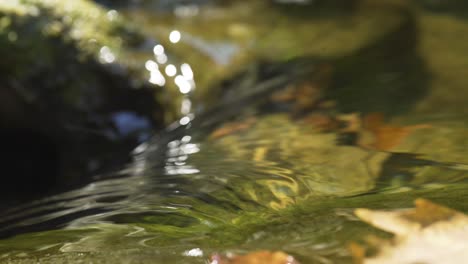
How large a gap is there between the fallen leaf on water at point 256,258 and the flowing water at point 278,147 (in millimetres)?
30

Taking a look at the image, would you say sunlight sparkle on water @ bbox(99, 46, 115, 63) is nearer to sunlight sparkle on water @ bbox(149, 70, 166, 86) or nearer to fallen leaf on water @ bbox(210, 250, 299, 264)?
sunlight sparkle on water @ bbox(149, 70, 166, 86)

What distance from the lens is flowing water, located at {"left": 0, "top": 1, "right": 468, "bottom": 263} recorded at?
53.0 inches

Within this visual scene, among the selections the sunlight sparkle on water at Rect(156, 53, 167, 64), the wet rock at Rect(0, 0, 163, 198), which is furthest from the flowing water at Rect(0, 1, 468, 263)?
the wet rock at Rect(0, 0, 163, 198)

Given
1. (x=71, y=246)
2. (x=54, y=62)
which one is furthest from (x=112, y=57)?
(x=71, y=246)

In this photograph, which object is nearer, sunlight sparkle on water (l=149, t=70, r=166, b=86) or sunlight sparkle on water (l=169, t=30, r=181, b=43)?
sunlight sparkle on water (l=149, t=70, r=166, b=86)

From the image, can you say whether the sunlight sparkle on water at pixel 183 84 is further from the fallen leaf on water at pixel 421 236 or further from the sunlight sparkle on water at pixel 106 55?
the fallen leaf on water at pixel 421 236

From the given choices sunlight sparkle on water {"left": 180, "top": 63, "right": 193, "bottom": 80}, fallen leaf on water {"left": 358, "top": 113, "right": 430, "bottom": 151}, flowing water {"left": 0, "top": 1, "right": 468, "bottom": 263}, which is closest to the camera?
flowing water {"left": 0, "top": 1, "right": 468, "bottom": 263}

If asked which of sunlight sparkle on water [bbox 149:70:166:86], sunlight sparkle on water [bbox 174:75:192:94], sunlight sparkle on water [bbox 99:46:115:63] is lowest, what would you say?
sunlight sparkle on water [bbox 174:75:192:94]

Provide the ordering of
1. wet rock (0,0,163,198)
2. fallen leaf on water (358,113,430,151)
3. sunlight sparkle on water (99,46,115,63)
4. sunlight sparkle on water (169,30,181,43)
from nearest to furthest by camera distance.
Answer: fallen leaf on water (358,113,430,151)
wet rock (0,0,163,198)
sunlight sparkle on water (99,46,115,63)
sunlight sparkle on water (169,30,181,43)

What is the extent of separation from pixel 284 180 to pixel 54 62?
7.21ft

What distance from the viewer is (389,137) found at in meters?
2.23

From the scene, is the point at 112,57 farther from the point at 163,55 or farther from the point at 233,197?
the point at 233,197

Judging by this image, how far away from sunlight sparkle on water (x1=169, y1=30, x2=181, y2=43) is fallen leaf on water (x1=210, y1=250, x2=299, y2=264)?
2937 mm

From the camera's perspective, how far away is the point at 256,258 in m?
1.20
